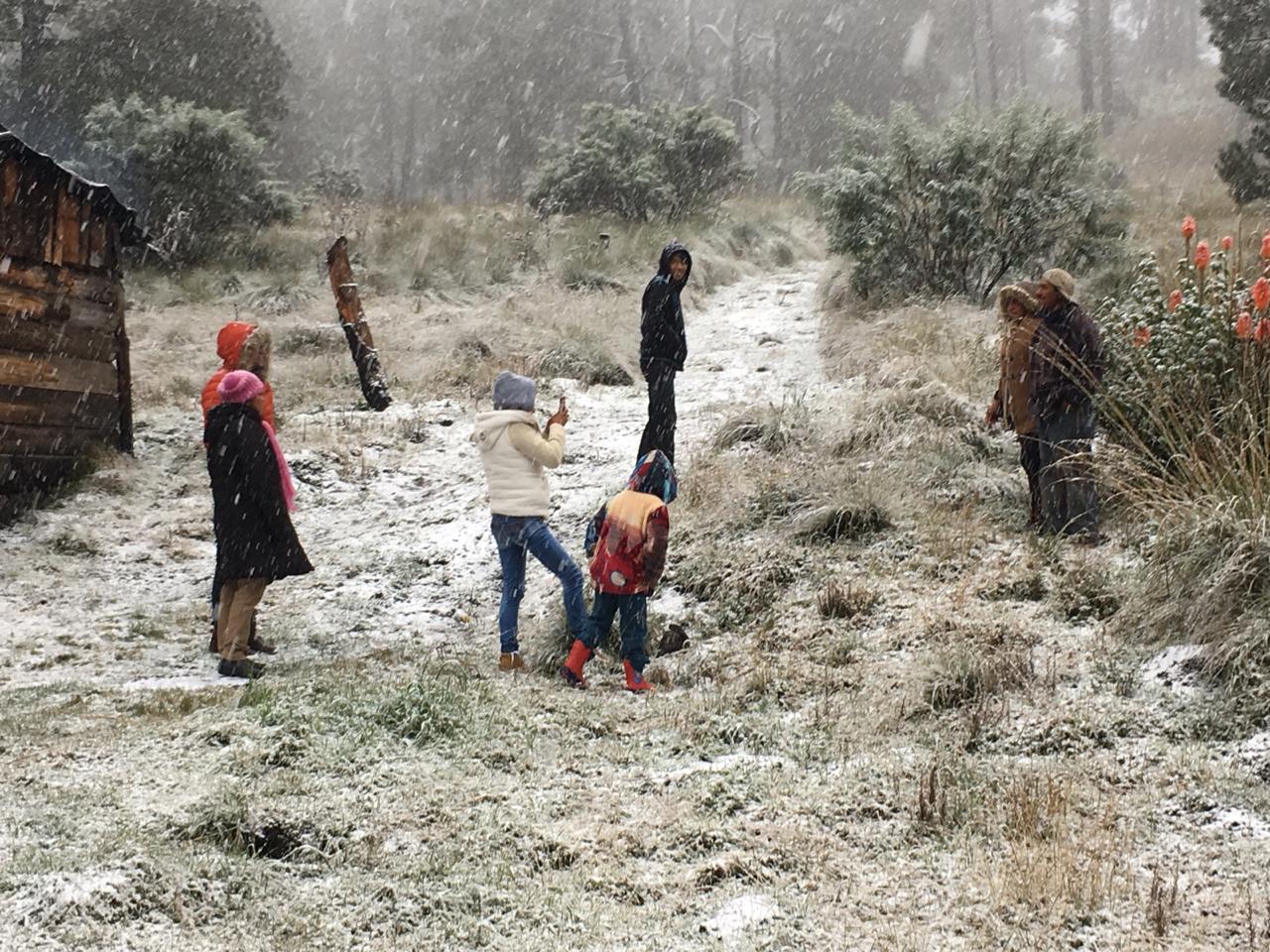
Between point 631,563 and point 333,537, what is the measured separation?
14.8ft

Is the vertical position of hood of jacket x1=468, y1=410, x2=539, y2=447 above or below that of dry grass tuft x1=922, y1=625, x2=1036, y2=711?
above

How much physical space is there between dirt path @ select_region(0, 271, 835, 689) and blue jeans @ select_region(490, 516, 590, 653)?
0.66 m

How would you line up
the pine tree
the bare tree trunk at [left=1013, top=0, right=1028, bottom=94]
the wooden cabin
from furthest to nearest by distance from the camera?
1. the bare tree trunk at [left=1013, top=0, right=1028, bottom=94]
2. the pine tree
3. the wooden cabin

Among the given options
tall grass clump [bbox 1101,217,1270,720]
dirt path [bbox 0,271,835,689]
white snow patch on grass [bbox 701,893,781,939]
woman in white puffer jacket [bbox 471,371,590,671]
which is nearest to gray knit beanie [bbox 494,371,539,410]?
woman in white puffer jacket [bbox 471,371,590,671]

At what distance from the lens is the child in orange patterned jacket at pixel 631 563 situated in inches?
225

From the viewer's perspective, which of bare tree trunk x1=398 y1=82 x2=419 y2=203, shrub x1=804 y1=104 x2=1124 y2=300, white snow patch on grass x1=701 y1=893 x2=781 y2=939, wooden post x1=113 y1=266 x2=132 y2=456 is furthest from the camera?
bare tree trunk x1=398 y1=82 x2=419 y2=203

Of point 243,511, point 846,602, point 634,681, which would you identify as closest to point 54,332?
point 243,511

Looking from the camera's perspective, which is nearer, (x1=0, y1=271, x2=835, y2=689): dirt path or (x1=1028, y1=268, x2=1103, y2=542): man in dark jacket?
(x1=1028, y1=268, x2=1103, y2=542): man in dark jacket

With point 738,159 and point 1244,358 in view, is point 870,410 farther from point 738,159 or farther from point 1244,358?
point 738,159

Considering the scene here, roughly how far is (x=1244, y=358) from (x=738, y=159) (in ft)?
67.3

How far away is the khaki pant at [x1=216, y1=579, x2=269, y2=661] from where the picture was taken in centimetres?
622

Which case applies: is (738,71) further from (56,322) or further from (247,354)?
(247,354)

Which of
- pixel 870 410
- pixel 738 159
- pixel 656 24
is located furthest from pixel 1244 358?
pixel 656 24

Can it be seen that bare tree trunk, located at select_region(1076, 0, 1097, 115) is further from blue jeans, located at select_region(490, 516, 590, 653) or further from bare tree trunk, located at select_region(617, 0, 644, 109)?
blue jeans, located at select_region(490, 516, 590, 653)
